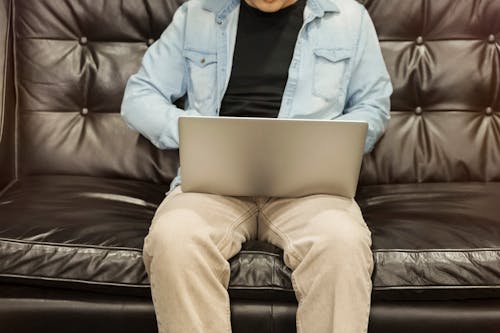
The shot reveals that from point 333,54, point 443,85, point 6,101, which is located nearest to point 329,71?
point 333,54

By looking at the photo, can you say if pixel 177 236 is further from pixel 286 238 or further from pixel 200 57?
pixel 200 57

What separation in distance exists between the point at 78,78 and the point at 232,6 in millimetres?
485

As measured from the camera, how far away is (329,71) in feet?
4.90

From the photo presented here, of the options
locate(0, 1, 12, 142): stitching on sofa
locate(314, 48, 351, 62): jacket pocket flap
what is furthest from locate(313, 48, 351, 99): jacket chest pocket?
locate(0, 1, 12, 142): stitching on sofa

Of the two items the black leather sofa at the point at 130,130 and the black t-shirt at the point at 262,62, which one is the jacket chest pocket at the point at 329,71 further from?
the black leather sofa at the point at 130,130

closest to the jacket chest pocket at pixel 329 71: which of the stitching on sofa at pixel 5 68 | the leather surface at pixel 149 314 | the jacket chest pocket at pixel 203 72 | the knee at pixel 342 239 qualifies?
the jacket chest pocket at pixel 203 72

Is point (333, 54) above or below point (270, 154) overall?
above

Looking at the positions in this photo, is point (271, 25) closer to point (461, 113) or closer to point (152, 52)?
point (152, 52)

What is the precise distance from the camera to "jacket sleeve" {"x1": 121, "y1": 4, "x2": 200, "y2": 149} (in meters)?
1.45

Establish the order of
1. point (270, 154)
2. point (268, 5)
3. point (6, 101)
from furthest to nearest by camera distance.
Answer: point (6, 101), point (268, 5), point (270, 154)

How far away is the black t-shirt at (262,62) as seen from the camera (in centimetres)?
149

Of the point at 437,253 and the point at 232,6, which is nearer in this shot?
the point at 437,253

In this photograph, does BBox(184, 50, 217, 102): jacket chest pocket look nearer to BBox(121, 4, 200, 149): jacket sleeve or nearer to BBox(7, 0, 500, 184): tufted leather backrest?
BBox(121, 4, 200, 149): jacket sleeve

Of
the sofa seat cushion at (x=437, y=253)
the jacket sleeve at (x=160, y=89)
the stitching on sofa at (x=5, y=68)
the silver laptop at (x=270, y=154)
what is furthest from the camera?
the stitching on sofa at (x=5, y=68)
